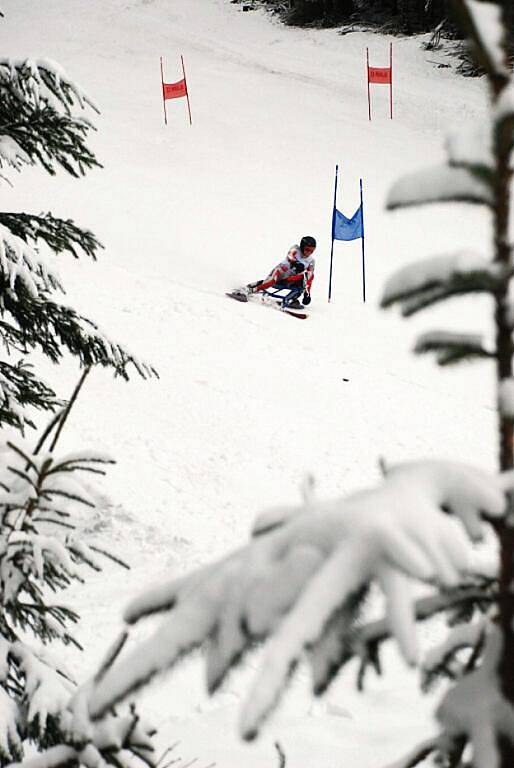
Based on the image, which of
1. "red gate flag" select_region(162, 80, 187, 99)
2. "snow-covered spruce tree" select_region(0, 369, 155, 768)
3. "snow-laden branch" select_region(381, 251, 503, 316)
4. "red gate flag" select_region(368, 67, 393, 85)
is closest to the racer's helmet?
"red gate flag" select_region(162, 80, 187, 99)

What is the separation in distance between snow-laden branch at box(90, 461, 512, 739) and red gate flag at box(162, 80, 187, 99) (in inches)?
728

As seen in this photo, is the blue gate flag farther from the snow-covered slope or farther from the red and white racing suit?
the snow-covered slope

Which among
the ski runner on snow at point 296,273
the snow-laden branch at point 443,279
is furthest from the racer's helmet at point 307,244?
the snow-laden branch at point 443,279

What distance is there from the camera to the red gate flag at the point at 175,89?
59.8 ft

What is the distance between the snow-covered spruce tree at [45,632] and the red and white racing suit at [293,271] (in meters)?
8.94

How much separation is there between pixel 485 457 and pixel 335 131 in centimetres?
1420

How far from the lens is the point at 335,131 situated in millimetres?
20625

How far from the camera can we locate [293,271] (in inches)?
450

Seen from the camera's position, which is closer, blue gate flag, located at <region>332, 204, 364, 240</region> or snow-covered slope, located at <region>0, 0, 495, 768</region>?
snow-covered slope, located at <region>0, 0, 495, 768</region>

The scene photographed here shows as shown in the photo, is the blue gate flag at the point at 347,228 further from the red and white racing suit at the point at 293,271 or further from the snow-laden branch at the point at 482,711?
the snow-laden branch at the point at 482,711

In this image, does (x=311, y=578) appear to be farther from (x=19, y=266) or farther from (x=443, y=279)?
(x=19, y=266)

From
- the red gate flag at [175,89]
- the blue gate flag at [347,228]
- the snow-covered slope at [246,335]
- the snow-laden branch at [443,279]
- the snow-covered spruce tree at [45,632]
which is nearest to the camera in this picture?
the snow-laden branch at [443,279]

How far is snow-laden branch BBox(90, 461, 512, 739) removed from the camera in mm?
755

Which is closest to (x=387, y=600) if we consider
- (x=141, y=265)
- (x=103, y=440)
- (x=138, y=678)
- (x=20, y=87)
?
(x=138, y=678)
